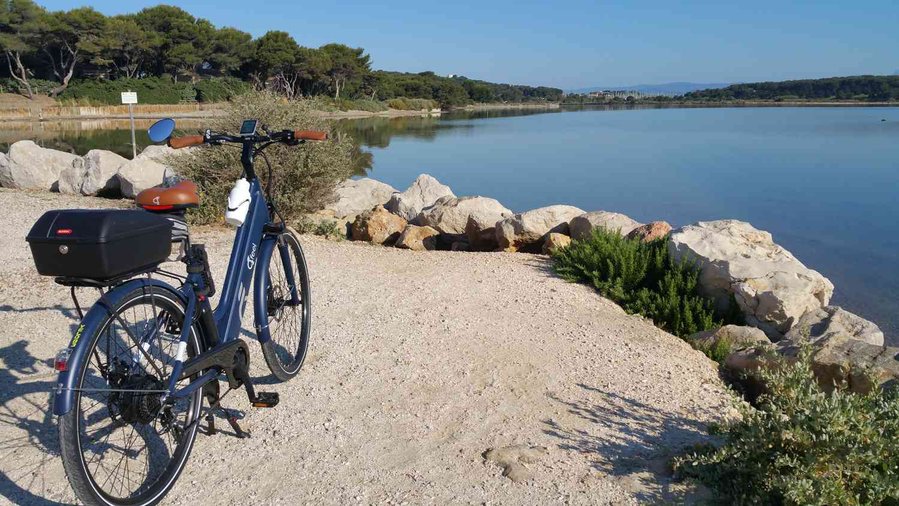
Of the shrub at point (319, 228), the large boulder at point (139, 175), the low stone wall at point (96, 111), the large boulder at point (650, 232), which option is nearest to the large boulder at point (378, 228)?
the shrub at point (319, 228)

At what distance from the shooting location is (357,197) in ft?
43.7

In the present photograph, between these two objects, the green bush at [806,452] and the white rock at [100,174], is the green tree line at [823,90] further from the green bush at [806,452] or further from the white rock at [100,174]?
the green bush at [806,452]

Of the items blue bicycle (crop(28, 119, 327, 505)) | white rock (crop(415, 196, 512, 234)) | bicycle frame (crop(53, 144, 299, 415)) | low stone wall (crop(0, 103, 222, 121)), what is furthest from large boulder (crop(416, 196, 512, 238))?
low stone wall (crop(0, 103, 222, 121))

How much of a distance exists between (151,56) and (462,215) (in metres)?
61.9

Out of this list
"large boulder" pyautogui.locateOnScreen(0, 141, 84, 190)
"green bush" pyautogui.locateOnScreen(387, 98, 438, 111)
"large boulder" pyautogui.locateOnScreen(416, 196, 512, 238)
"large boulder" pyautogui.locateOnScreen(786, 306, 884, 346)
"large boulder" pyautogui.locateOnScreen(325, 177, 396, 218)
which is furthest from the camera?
"green bush" pyautogui.locateOnScreen(387, 98, 438, 111)

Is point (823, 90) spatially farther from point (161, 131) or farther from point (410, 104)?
point (161, 131)

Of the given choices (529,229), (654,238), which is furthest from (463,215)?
(654,238)

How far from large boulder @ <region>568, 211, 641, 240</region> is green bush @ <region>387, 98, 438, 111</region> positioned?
68.4 metres

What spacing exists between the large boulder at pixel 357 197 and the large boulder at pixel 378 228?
3.96 ft

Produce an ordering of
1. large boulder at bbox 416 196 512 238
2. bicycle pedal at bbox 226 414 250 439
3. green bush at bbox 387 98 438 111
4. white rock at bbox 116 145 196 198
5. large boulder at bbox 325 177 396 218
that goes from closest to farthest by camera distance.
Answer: bicycle pedal at bbox 226 414 250 439, large boulder at bbox 416 196 512 238, white rock at bbox 116 145 196 198, large boulder at bbox 325 177 396 218, green bush at bbox 387 98 438 111

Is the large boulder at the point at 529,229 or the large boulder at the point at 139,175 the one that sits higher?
the large boulder at the point at 139,175

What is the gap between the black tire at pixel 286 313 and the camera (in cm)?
452

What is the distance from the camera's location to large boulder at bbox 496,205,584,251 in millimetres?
9492

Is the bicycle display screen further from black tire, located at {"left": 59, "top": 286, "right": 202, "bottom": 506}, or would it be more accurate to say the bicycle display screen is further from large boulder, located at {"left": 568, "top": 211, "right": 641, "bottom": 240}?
large boulder, located at {"left": 568, "top": 211, "right": 641, "bottom": 240}
